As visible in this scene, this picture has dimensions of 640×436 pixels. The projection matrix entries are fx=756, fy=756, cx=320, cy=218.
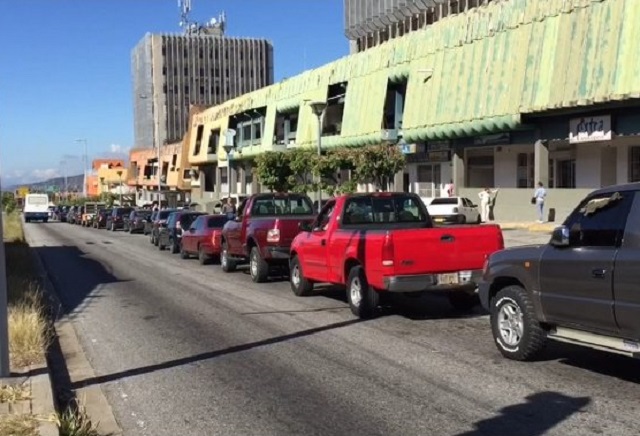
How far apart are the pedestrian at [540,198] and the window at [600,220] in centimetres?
2381

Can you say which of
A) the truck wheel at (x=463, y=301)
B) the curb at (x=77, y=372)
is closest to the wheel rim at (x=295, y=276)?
the truck wheel at (x=463, y=301)

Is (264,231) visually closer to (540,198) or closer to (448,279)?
(448,279)

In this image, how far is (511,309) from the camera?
8.19 metres

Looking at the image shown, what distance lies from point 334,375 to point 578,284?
8.44ft

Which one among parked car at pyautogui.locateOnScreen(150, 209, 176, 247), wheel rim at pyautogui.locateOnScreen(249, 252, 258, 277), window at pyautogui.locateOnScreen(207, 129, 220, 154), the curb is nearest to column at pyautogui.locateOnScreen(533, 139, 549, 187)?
parked car at pyautogui.locateOnScreen(150, 209, 176, 247)

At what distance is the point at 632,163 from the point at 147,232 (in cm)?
2675

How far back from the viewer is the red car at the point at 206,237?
22.2m

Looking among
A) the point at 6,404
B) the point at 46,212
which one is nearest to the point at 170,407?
the point at 6,404

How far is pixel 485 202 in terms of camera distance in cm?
3475

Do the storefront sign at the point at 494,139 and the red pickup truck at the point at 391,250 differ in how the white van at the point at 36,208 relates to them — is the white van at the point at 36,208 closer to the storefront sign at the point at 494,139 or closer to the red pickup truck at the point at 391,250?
the storefront sign at the point at 494,139

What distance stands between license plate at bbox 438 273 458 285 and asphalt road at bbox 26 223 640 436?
605 mm

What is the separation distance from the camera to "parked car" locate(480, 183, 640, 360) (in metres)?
6.64

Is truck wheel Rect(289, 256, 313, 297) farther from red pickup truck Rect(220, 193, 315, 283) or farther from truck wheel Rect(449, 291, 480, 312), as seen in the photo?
truck wheel Rect(449, 291, 480, 312)

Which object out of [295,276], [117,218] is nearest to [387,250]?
[295,276]
